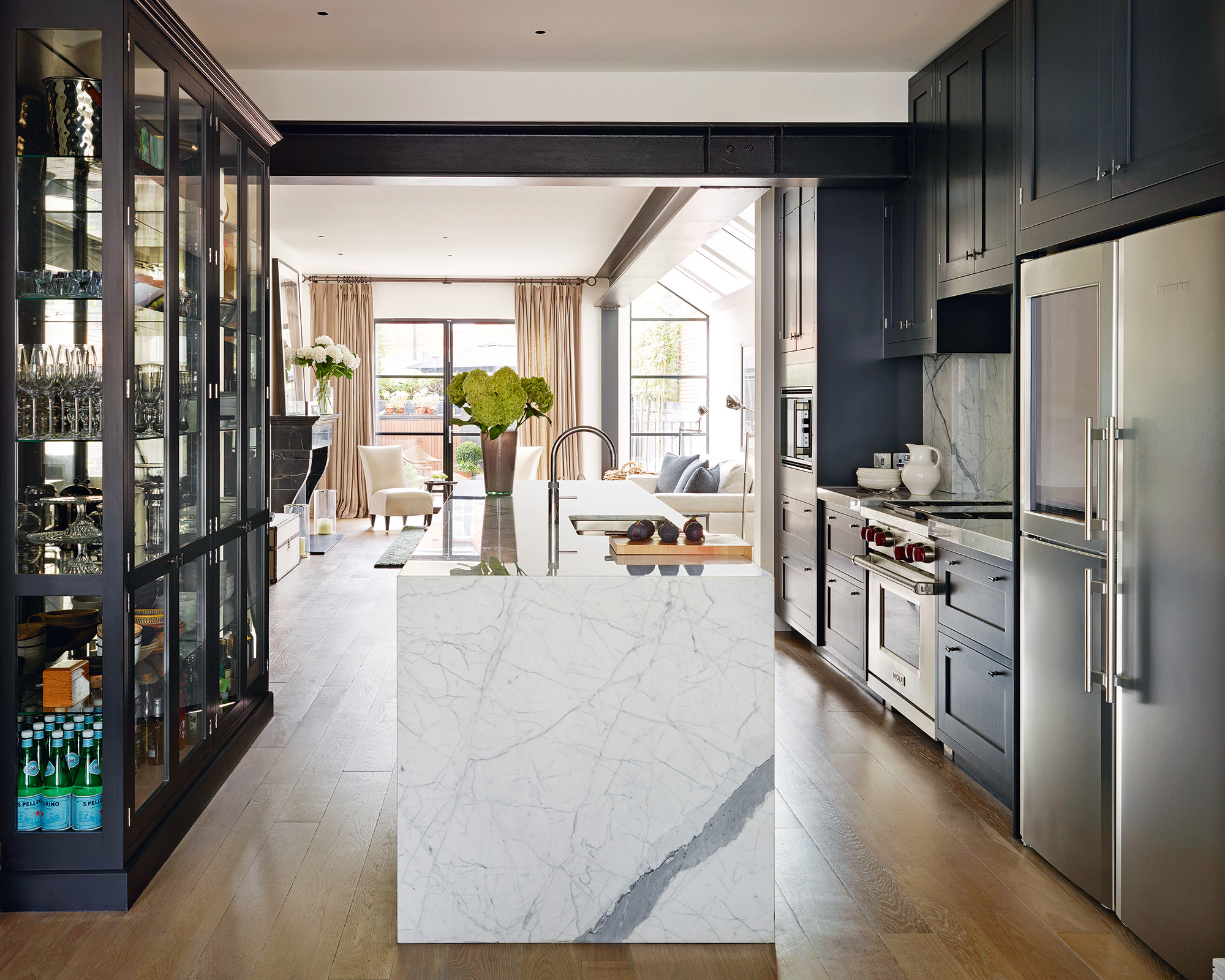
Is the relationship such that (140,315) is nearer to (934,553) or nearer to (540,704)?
(540,704)

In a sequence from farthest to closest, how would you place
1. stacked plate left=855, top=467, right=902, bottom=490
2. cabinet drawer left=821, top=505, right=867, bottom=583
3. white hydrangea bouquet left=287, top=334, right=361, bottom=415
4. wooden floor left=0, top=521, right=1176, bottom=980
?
1. white hydrangea bouquet left=287, top=334, right=361, bottom=415
2. stacked plate left=855, top=467, right=902, bottom=490
3. cabinet drawer left=821, top=505, right=867, bottom=583
4. wooden floor left=0, top=521, right=1176, bottom=980

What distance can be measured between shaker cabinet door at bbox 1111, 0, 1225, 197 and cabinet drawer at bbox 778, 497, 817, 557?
259cm

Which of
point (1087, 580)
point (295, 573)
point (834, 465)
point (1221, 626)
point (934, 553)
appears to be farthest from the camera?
point (295, 573)

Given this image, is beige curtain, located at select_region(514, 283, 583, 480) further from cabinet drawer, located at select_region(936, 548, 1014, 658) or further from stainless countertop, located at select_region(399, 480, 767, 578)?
cabinet drawer, located at select_region(936, 548, 1014, 658)

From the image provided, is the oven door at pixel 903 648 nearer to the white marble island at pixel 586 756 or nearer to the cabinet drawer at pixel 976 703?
the cabinet drawer at pixel 976 703

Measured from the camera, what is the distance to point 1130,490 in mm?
2328

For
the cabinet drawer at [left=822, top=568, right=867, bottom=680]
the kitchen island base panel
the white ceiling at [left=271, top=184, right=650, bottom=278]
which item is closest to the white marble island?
the kitchen island base panel

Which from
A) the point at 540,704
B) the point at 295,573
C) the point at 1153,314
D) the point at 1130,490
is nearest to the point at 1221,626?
the point at 1130,490

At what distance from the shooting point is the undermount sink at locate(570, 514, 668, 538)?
9.77 ft

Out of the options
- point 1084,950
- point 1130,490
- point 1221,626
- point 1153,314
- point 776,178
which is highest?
point 776,178

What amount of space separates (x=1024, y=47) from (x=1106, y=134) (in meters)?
0.67

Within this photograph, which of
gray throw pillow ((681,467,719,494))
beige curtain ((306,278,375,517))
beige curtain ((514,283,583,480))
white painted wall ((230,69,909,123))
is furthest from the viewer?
beige curtain ((514,283,583,480))

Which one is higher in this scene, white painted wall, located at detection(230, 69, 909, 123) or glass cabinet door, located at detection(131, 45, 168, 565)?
white painted wall, located at detection(230, 69, 909, 123)

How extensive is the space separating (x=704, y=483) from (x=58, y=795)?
5.85m
